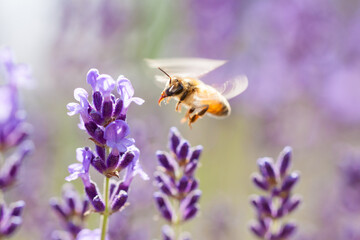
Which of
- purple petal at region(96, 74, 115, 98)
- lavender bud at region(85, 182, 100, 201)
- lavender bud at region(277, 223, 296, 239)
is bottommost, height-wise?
lavender bud at region(277, 223, 296, 239)

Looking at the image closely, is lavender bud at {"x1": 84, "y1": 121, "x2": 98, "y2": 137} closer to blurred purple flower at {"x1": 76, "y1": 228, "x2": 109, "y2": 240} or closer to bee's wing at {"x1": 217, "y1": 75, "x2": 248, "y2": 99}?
blurred purple flower at {"x1": 76, "y1": 228, "x2": 109, "y2": 240}

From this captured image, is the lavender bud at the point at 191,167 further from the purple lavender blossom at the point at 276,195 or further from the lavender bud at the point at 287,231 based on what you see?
the lavender bud at the point at 287,231

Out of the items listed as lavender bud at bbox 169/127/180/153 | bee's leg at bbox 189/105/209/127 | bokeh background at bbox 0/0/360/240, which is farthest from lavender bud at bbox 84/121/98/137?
bokeh background at bbox 0/0/360/240

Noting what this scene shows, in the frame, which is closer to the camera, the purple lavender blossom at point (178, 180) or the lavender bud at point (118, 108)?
the lavender bud at point (118, 108)

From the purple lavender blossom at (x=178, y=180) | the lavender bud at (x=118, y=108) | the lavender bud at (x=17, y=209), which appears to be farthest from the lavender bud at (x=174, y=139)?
the lavender bud at (x=17, y=209)

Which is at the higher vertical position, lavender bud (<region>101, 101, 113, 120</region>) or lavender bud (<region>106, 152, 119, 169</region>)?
lavender bud (<region>101, 101, 113, 120</region>)

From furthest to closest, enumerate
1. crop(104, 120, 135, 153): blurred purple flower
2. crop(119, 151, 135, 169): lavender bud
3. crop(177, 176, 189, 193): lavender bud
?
crop(177, 176, 189, 193): lavender bud < crop(119, 151, 135, 169): lavender bud < crop(104, 120, 135, 153): blurred purple flower

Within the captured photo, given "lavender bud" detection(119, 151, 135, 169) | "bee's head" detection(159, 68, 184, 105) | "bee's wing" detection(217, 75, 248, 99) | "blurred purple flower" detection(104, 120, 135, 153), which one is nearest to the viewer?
"blurred purple flower" detection(104, 120, 135, 153)
